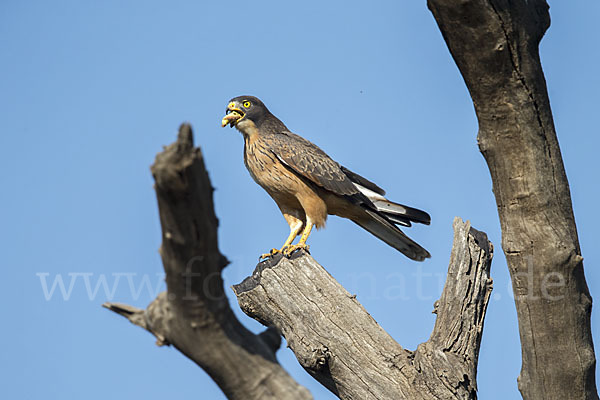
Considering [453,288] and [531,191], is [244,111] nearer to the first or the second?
[453,288]

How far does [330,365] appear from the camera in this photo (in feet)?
15.0

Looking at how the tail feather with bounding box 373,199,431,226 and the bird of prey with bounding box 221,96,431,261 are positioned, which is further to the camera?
the bird of prey with bounding box 221,96,431,261

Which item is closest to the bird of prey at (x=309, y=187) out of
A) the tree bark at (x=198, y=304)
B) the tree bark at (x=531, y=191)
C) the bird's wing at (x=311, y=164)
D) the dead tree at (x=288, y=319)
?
the bird's wing at (x=311, y=164)

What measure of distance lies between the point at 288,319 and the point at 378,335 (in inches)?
25.6

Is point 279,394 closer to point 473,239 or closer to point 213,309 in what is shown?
point 213,309

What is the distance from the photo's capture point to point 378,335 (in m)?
4.61

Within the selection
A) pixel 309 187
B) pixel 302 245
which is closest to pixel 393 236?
pixel 309 187

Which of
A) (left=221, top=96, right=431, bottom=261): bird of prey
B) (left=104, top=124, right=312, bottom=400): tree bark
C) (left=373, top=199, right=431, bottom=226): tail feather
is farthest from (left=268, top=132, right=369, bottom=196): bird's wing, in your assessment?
(left=104, top=124, right=312, bottom=400): tree bark

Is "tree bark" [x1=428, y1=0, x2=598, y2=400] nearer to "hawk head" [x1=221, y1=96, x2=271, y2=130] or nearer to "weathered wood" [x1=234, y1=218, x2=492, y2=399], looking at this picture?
"weathered wood" [x1=234, y1=218, x2=492, y2=399]

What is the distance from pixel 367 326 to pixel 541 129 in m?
1.81

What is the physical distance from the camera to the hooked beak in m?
7.05

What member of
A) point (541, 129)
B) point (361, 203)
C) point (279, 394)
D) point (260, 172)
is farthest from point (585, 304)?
point (260, 172)

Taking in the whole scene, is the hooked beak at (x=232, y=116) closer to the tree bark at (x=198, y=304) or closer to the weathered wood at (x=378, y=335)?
the weathered wood at (x=378, y=335)

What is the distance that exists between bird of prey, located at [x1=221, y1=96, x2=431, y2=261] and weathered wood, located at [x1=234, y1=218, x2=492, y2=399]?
1621mm
